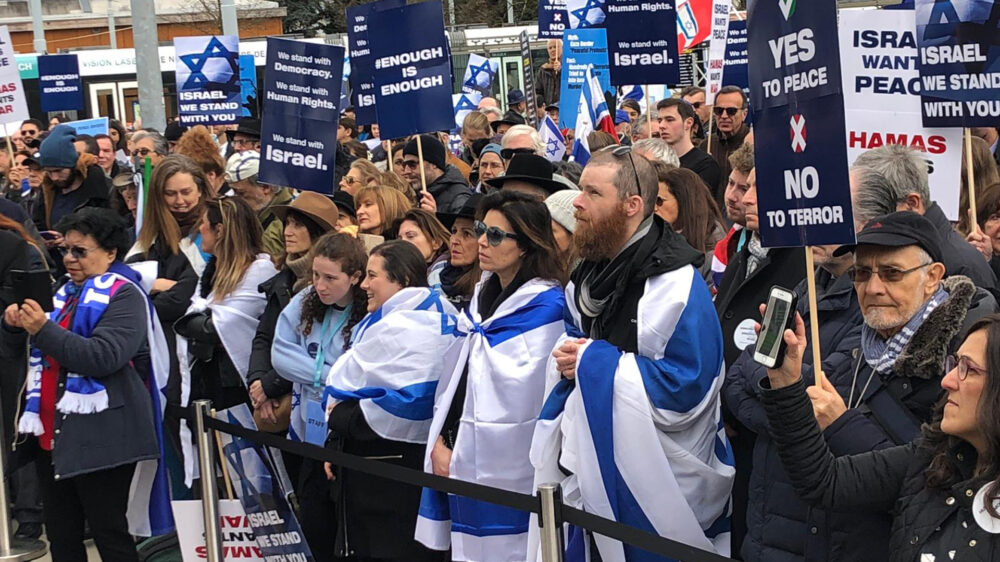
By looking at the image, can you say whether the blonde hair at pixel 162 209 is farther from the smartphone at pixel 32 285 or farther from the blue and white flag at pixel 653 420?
the blue and white flag at pixel 653 420

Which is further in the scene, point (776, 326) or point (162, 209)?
point (162, 209)

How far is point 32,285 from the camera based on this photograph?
5.99m

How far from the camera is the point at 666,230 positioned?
15.4 feet

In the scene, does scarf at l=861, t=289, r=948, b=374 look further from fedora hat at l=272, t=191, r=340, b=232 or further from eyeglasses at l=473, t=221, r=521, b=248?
fedora hat at l=272, t=191, r=340, b=232

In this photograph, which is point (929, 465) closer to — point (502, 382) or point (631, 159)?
point (631, 159)

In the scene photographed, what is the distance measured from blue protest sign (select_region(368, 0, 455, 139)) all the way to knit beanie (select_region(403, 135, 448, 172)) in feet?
3.91

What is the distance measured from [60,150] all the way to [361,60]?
2.50m

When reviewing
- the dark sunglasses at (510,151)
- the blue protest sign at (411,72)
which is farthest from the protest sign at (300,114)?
the dark sunglasses at (510,151)

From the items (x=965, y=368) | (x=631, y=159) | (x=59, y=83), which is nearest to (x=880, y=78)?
(x=631, y=159)

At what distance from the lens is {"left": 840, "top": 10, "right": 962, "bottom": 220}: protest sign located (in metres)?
6.39

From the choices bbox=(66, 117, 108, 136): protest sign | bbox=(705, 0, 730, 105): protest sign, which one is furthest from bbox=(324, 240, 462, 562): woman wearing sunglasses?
bbox=(66, 117, 108, 136): protest sign

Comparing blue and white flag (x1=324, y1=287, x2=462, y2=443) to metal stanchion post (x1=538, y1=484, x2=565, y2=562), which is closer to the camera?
metal stanchion post (x1=538, y1=484, x2=565, y2=562)

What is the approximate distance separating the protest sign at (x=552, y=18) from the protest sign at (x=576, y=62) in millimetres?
2027

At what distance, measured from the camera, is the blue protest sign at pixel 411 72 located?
8523mm
